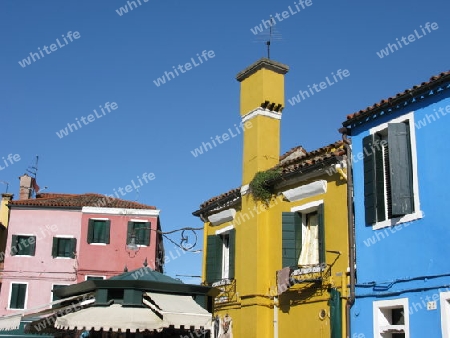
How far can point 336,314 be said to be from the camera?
38.7ft

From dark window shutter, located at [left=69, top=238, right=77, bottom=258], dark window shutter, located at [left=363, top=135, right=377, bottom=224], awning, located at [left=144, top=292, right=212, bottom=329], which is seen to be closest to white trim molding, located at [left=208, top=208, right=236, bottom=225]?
dark window shutter, located at [left=363, top=135, right=377, bottom=224]

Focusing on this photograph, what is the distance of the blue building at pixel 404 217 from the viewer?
33.0ft

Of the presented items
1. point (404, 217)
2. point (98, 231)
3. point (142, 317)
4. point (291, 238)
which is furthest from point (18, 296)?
point (142, 317)

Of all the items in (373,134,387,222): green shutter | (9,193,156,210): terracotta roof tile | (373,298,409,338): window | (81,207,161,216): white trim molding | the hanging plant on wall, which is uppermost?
(9,193,156,210): terracotta roof tile

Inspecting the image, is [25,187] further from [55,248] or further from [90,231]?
[90,231]

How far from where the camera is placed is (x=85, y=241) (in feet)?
94.2

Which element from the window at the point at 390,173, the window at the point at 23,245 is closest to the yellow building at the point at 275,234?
the window at the point at 390,173

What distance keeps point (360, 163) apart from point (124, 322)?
6299 mm

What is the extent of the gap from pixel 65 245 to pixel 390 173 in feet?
69.2

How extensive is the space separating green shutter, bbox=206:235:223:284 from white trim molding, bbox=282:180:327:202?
355 cm

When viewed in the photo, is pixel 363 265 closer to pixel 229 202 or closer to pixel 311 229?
pixel 311 229

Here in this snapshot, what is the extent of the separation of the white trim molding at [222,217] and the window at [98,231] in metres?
12.6

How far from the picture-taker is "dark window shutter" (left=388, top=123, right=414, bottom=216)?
1064 cm

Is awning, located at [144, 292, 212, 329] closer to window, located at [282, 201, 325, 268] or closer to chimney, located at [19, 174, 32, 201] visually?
window, located at [282, 201, 325, 268]
